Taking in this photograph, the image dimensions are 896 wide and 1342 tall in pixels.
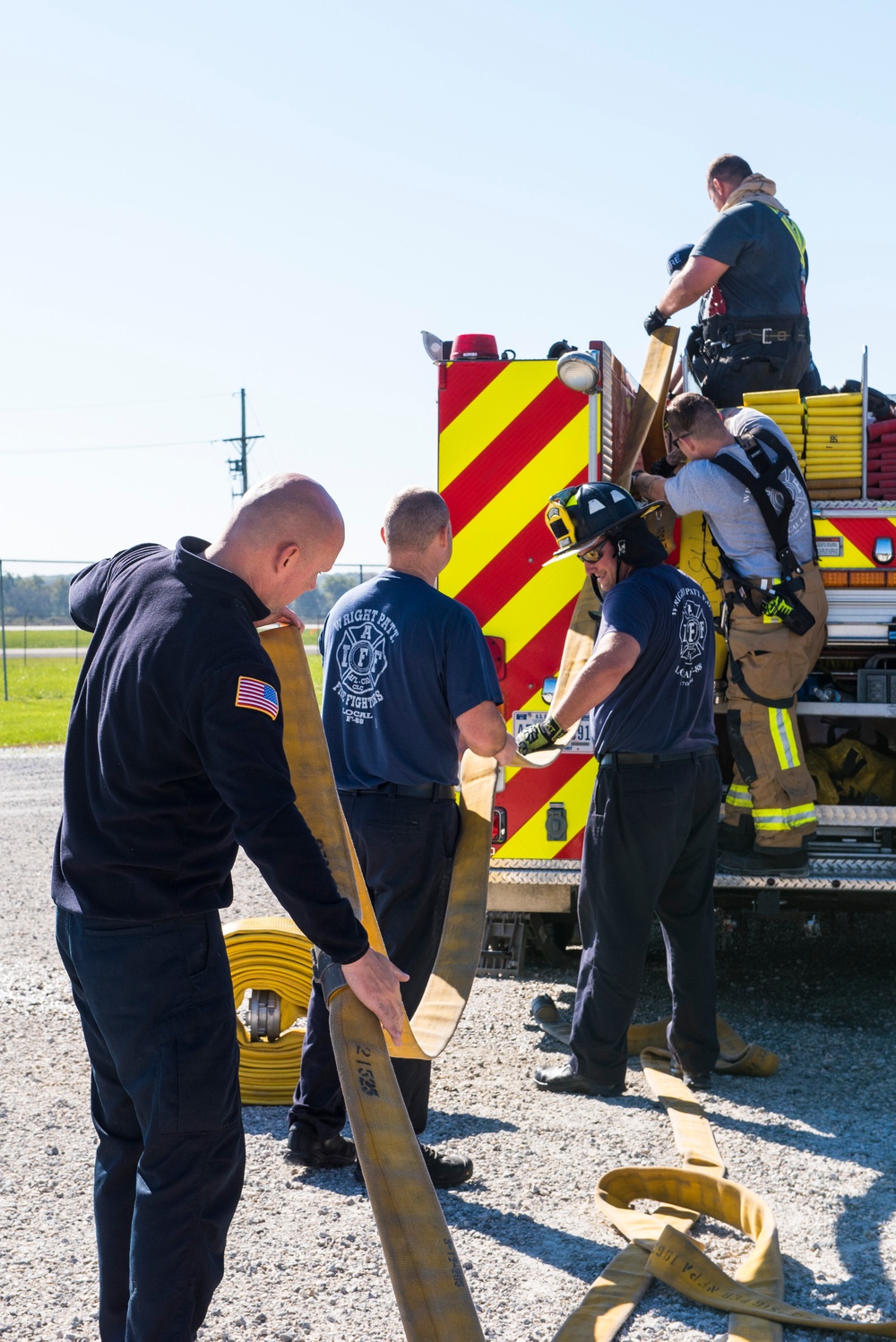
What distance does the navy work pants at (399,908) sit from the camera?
3922 millimetres

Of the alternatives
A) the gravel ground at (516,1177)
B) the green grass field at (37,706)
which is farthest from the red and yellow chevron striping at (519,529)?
the green grass field at (37,706)

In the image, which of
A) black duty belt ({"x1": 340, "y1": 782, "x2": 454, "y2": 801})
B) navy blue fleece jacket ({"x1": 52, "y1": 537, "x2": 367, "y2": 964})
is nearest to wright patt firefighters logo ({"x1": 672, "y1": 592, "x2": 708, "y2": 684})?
black duty belt ({"x1": 340, "y1": 782, "x2": 454, "y2": 801})

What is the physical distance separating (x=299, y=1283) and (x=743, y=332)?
4256 millimetres

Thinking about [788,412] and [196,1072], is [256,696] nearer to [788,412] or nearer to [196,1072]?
[196,1072]

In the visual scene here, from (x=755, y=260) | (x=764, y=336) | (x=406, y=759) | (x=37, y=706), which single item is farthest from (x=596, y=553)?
(x=37, y=706)

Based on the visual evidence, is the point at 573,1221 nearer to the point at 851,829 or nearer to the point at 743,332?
the point at 851,829

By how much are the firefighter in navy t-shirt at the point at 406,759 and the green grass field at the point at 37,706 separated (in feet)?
27.0

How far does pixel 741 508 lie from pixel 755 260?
1.37 metres

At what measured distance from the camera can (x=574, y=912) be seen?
5480mm

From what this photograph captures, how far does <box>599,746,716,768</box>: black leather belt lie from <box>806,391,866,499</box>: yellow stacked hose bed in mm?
1487

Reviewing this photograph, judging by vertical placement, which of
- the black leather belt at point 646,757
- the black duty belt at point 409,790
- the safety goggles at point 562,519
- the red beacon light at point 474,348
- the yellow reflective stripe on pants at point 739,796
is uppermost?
the red beacon light at point 474,348

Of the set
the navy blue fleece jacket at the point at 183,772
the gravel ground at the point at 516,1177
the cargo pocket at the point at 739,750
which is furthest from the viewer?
the cargo pocket at the point at 739,750

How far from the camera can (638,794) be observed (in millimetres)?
4473

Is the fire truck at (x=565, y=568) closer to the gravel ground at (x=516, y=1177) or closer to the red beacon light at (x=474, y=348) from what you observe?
the red beacon light at (x=474, y=348)
